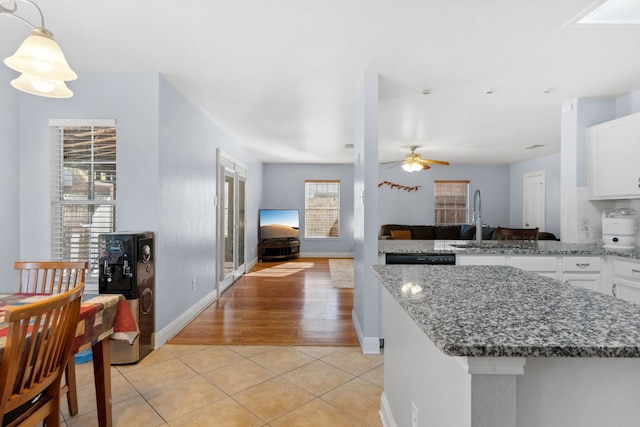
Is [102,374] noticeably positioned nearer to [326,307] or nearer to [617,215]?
[326,307]

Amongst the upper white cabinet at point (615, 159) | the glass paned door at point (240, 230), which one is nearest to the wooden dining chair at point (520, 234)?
the upper white cabinet at point (615, 159)

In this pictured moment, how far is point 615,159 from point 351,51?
2.68 m

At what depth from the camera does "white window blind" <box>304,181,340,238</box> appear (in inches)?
331

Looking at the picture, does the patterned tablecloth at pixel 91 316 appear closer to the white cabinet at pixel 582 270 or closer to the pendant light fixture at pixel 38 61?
the pendant light fixture at pixel 38 61

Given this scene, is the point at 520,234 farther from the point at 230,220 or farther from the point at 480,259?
the point at 230,220

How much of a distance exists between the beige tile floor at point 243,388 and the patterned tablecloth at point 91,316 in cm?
64

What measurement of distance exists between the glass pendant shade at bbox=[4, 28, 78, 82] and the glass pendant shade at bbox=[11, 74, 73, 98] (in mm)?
54

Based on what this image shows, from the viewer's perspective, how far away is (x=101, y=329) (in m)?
1.70

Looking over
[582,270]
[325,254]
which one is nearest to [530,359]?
[582,270]

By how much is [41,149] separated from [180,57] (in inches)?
62.3

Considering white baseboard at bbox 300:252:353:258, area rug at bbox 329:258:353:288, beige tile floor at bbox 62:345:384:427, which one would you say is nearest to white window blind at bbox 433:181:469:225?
white baseboard at bbox 300:252:353:258

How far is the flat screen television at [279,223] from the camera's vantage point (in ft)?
25.6

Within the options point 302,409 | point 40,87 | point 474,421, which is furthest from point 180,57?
point 474,421

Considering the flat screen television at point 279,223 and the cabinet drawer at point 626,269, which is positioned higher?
the flat screen television at point 279,223
